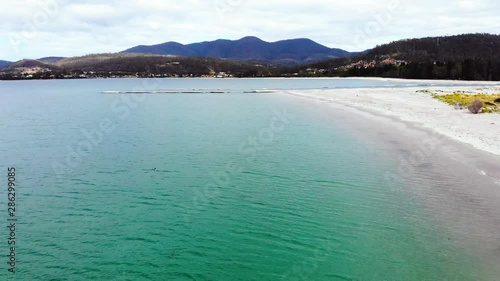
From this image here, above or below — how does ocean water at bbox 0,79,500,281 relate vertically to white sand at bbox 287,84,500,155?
below

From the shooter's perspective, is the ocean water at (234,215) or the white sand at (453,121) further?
the white sand at (453,121)

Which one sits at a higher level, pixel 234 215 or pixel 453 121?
pixel 453 121

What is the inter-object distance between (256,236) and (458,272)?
5.84 meters

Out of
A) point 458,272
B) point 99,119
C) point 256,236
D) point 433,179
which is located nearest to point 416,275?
point 458,272

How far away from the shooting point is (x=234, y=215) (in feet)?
49.7

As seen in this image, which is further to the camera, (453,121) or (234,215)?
(453,121)

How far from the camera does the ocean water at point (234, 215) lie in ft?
37.0

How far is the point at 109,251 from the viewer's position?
12.4 meters

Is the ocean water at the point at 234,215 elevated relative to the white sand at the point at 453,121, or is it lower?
lower

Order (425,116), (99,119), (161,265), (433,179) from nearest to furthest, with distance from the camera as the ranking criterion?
(161,265)
(433,179)
(425,116)
(99,119)

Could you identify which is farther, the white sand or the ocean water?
the white sand

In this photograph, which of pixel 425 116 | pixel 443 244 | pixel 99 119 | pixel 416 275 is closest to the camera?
pixel 416 275

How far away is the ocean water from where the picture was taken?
1127 cm

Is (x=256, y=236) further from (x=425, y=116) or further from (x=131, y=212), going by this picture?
(x=425, y=116)
